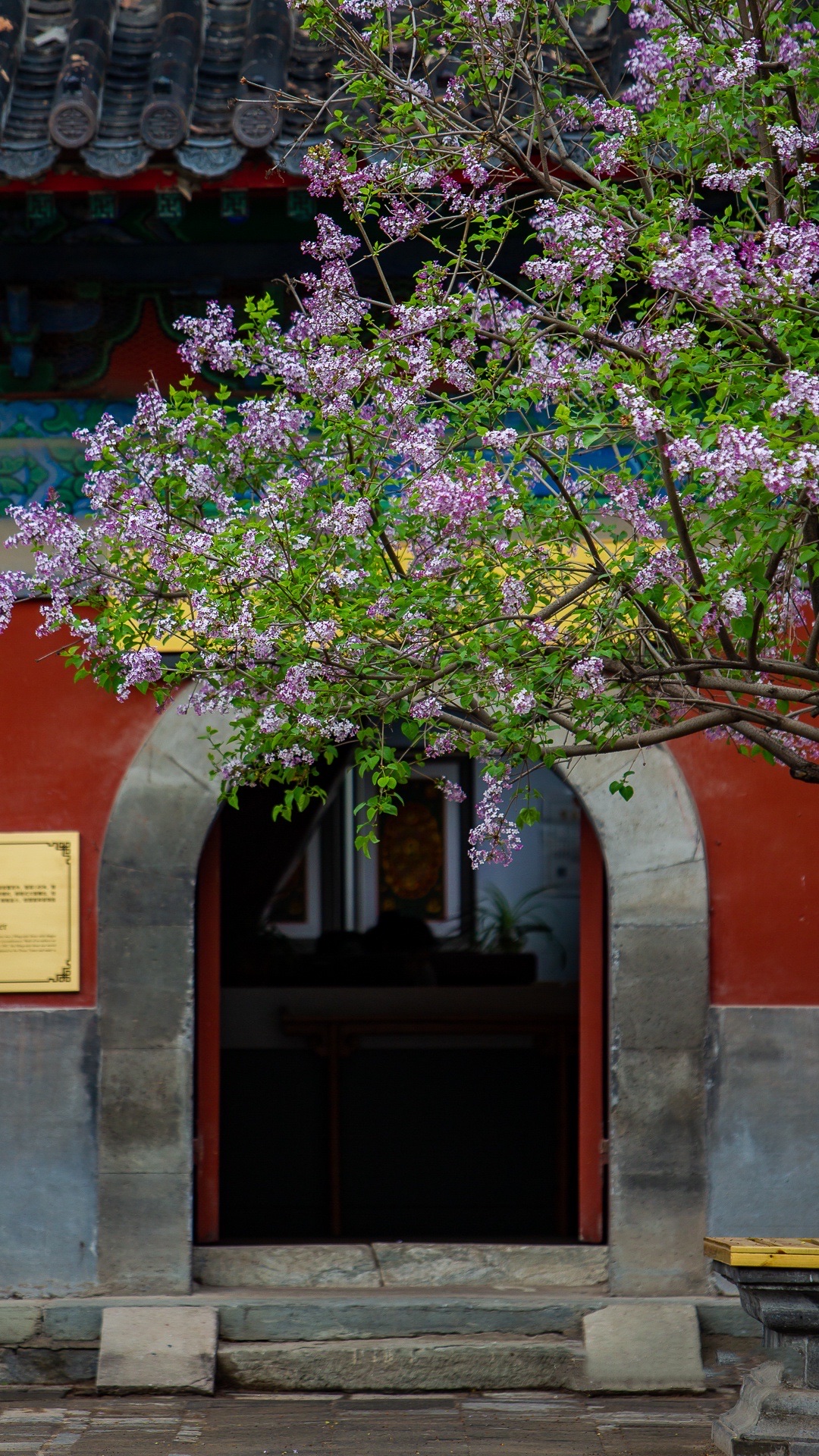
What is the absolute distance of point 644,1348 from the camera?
5203 mm

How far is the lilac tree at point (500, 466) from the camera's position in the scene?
11.0ft

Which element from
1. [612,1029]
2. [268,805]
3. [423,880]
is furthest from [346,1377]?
[423,880]

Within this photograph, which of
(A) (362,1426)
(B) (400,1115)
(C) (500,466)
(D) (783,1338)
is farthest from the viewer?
(B) (400,1115)

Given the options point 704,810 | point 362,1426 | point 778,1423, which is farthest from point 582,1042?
point 778,1423

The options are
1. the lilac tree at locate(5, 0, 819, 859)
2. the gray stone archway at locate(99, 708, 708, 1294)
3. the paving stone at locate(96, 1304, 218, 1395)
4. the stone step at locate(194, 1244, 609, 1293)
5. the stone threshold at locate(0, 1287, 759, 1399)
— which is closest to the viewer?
the lilac tree at locate(5, 0, 819, 859)

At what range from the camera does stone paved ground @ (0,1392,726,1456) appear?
4.58m

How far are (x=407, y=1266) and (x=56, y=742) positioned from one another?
240 cm

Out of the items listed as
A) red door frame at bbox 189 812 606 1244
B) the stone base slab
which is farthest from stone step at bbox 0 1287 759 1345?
the stone base slab

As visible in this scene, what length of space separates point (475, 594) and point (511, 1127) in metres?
4.32

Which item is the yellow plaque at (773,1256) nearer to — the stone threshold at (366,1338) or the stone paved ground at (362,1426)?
the stone paved ground at (362,1426)

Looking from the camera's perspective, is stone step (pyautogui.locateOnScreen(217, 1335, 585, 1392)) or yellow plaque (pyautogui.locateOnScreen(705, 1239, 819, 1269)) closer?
yellow plaque (pyautogui.locateOnScreen(705, 1239, 819, 1269))

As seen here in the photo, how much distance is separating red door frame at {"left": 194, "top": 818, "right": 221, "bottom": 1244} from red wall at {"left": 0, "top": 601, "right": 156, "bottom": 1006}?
45cm

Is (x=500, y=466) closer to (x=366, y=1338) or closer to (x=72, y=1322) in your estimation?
(x=366, y=1338)

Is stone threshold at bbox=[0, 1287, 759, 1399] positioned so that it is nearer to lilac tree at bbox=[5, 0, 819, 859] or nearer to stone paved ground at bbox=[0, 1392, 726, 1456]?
stone paved ground at bbox=[0, 1392, 726, 1456]
